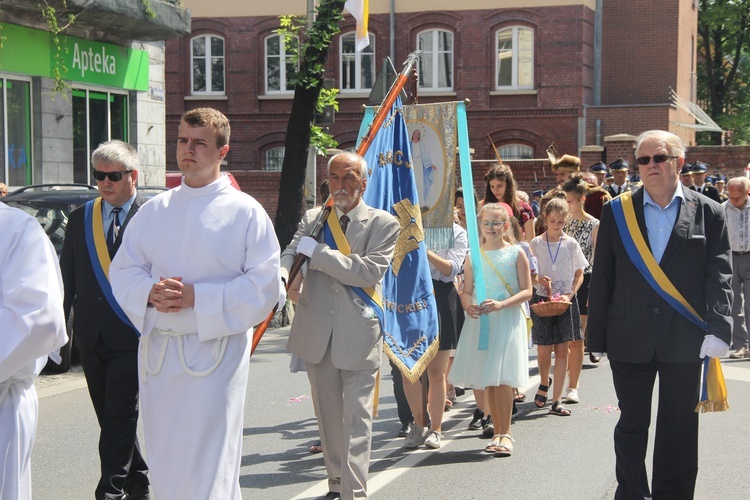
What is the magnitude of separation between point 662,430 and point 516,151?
1133 inches

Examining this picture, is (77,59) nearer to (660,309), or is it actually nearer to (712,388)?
(660,309)

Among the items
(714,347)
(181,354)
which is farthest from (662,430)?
(181,354)

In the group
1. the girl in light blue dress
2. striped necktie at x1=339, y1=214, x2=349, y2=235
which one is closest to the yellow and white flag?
the girl in light blue dress

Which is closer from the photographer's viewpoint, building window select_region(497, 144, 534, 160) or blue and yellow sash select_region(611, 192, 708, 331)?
blue and yellow sash select_region(611, 192, 708, 331)

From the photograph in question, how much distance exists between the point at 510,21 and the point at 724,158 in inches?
325

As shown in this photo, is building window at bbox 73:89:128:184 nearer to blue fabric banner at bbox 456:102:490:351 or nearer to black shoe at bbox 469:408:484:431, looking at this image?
black shoe at bbox 469:408:484:431

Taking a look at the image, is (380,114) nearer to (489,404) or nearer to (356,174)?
(356,174)

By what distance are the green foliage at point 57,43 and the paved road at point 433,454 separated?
23.5 ft

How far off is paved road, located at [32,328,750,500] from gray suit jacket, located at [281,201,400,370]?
985mm

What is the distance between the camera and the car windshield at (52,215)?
1120 centimetres

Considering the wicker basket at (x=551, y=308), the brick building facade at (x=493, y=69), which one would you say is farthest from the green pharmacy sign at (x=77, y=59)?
the brick building facade at (x=493, y=69)

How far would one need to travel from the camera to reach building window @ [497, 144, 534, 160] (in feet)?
112

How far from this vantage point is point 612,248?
5.99 m

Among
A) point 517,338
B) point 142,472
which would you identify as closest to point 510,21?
point 517,338
